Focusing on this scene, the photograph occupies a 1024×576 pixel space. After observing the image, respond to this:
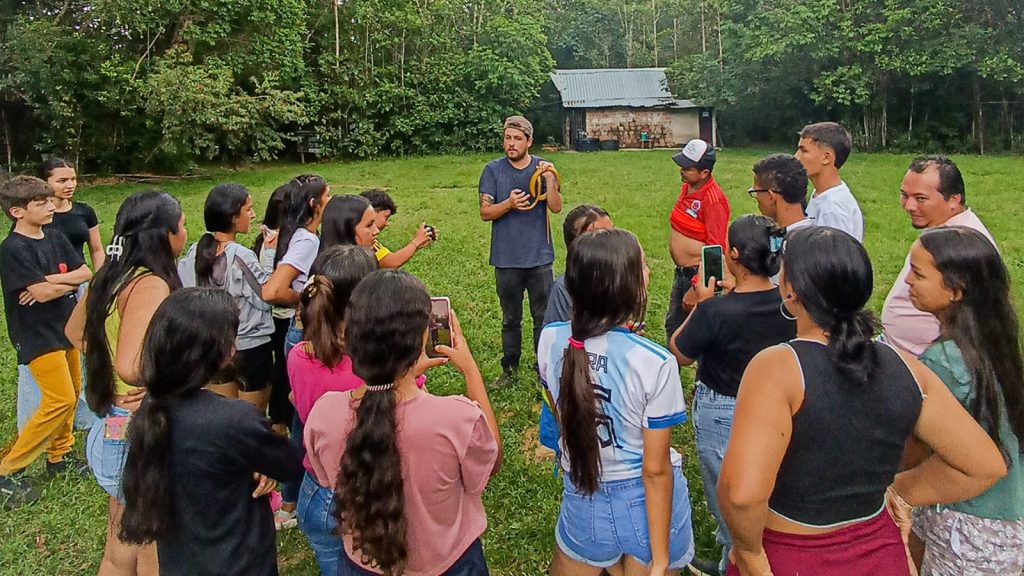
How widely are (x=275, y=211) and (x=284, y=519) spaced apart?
1.63m

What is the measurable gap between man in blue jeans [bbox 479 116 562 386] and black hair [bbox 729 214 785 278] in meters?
2.32

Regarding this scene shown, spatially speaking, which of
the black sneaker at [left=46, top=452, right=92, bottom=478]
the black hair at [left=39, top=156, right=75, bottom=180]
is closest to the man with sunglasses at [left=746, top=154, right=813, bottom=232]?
the black sneaker at [left=46, top=452, right=92, bottom=478]

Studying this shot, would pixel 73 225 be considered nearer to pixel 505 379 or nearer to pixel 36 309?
pixel 36 309

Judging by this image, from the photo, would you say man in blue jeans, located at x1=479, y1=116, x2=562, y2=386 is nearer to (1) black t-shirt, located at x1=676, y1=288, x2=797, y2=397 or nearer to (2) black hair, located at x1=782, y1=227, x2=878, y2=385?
(1) black t-shirt, located at x1=676, y1=288, x2=797, y2=397

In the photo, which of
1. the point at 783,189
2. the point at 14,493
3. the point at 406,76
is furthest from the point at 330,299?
the point at 406,76

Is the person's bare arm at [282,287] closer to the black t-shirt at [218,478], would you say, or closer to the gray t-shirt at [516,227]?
the black t-shirt at [218,478]

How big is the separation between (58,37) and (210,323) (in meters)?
19.5

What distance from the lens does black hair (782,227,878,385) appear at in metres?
1.60

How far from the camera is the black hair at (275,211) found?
3.73 m

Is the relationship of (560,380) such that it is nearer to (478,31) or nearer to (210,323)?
(210,323)

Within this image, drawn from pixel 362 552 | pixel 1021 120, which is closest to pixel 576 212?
pixel 362 552

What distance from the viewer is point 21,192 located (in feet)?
12.0

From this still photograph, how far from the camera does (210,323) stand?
1939mm

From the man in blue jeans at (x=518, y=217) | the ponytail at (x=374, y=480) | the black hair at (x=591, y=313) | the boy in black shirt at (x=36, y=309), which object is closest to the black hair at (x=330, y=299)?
the ponytail at (x=374, y=480)
